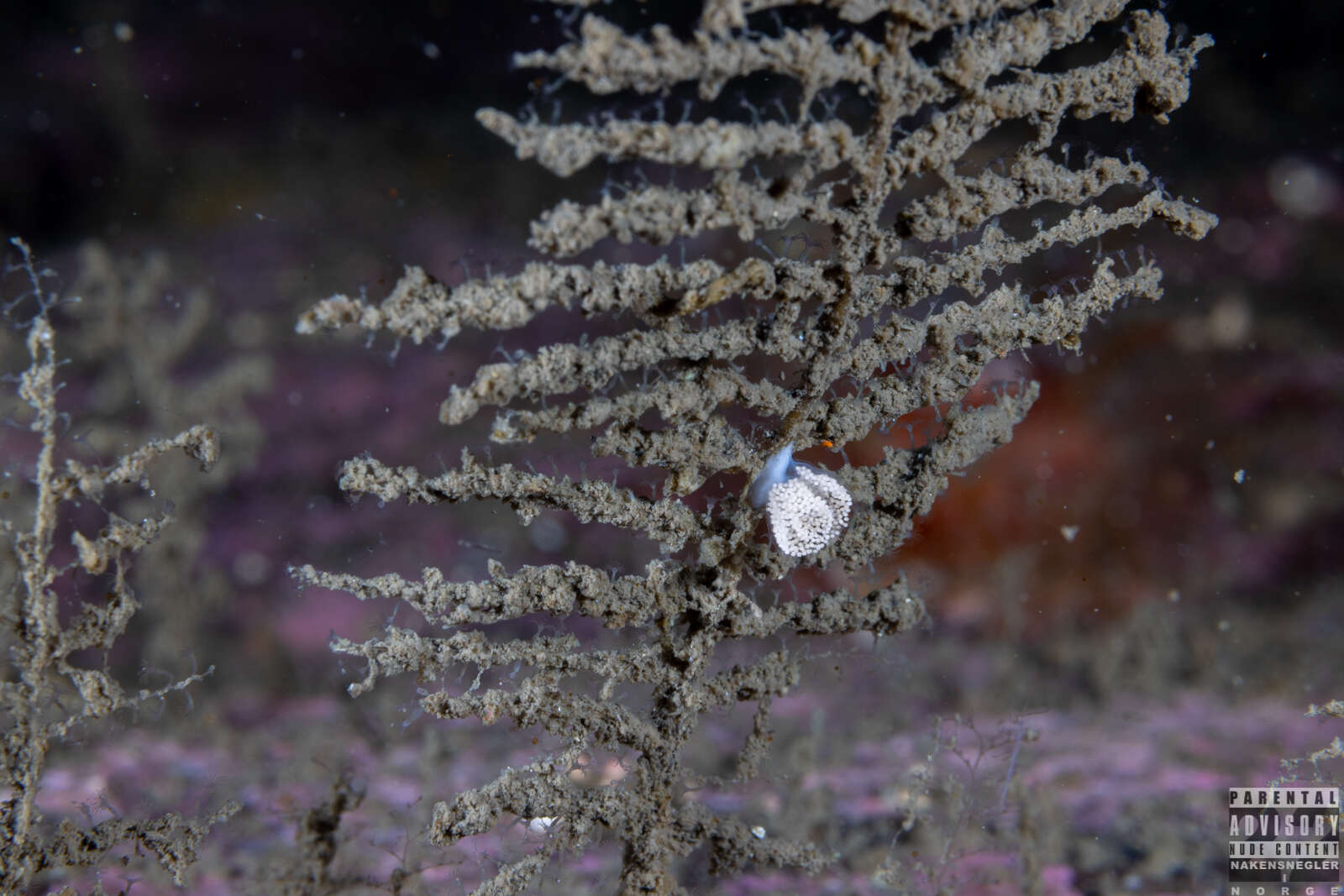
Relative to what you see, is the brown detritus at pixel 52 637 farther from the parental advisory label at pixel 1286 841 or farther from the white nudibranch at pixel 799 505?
the parental advisory label at pixel 1286 841

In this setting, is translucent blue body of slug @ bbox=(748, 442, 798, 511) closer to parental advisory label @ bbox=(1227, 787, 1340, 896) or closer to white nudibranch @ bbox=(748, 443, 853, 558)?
white nudibranch @ bbox=(748, 443, 853, 558)

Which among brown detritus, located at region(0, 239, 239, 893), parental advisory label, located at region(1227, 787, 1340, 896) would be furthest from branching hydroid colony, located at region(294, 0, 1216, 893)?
parental advisory label, located at region(1227, 787, 1340, 896)

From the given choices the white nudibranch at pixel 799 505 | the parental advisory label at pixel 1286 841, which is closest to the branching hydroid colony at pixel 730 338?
the white nudibranch at pixel 799 505

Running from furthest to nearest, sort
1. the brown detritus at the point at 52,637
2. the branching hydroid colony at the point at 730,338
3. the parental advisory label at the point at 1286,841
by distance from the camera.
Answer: the parental advisory label at the point at 1286,841 < the brown detritus at the point at 52,637 < the branching hydroid colony at the point at 730,338

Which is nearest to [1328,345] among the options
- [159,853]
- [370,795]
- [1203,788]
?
[1203,788]

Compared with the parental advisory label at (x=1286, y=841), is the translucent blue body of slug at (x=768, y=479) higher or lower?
higher

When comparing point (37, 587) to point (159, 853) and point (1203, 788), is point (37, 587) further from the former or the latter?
point (1203, 788)
